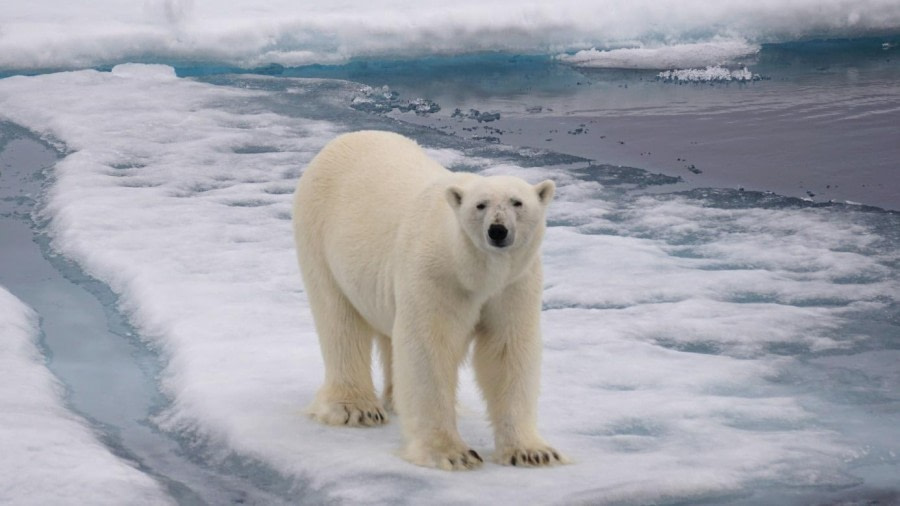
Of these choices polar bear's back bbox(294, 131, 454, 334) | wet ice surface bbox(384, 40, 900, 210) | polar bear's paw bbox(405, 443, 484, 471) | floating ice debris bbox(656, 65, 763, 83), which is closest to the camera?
polar bear's paw bbox(405, 443, 484, 471)

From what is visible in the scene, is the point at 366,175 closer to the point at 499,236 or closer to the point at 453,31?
the point at 499,236

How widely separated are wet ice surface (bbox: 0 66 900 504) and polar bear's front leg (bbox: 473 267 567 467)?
0.07 metres

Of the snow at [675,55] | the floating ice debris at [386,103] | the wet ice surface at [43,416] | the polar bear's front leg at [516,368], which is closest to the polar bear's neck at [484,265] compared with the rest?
the polar bear's front leg at [516,368]

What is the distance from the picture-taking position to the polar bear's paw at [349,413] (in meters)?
3.80

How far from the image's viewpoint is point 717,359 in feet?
14.9

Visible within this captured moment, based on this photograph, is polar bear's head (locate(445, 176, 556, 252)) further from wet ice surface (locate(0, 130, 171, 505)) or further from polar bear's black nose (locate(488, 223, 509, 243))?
wet ice surface (locate(0, 130, 171, 505))

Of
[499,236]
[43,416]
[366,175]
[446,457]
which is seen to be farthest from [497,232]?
[43,416]

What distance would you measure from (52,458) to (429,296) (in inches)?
45.8

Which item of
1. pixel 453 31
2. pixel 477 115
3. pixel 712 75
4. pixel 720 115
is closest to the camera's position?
pixel 720 115

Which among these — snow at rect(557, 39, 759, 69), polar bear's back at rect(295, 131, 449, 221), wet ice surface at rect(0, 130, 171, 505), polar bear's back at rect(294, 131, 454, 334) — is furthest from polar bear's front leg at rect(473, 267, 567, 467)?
snow at rect(557, 39, 759, 69)

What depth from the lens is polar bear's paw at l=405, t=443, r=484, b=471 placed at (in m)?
3.34

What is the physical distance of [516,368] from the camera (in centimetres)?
342

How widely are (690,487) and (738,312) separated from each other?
2.02 metres

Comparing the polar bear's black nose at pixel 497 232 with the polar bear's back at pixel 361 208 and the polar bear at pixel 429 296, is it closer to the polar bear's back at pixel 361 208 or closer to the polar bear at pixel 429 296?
the polar bear at pixel 429 296
